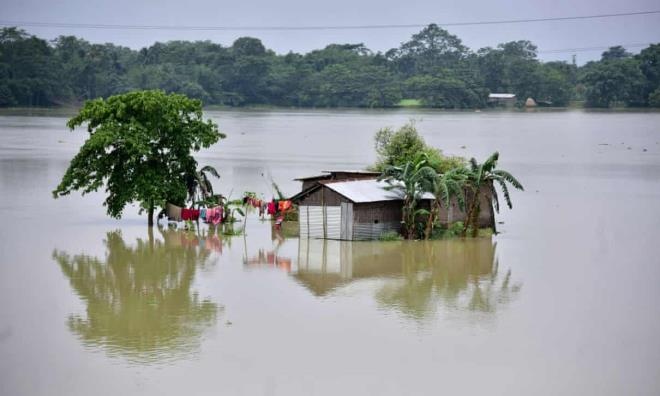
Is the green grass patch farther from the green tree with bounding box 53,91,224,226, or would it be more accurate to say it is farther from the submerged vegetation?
the green tree with bounding box 53,91,224,226

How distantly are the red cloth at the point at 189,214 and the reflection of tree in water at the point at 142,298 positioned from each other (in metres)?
0.57

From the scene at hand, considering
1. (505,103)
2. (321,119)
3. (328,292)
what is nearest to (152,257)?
(328,292)

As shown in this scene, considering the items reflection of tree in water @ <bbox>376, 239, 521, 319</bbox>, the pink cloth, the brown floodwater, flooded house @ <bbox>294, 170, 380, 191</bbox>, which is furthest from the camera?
flooded house @ <bbox>294, 170, 380, 191</bbox>

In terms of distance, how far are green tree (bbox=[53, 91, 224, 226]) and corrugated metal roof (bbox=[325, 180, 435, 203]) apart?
171 inches

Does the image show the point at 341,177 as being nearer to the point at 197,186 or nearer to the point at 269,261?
the point at 197,186

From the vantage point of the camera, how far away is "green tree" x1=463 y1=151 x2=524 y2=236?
2733 cm

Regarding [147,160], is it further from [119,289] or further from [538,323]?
[538,323]

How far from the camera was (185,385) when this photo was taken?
629 inches

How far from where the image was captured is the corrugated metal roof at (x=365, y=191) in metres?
26.6

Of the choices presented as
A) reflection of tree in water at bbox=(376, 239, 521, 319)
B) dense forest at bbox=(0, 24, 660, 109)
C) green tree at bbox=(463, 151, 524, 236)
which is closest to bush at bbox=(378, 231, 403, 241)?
reflection of tree in water at bbox=(376, 239, 521, 319)

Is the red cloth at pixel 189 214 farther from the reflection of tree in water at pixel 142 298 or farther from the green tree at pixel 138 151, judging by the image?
the reflection of tree in water at pixel 142 298

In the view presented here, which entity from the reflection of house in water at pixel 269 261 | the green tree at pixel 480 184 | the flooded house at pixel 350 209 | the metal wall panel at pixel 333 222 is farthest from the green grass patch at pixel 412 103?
the reflection of house in water at pixel 269 261

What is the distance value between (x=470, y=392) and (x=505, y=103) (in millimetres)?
131856

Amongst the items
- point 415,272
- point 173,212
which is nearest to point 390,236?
point 415,272
